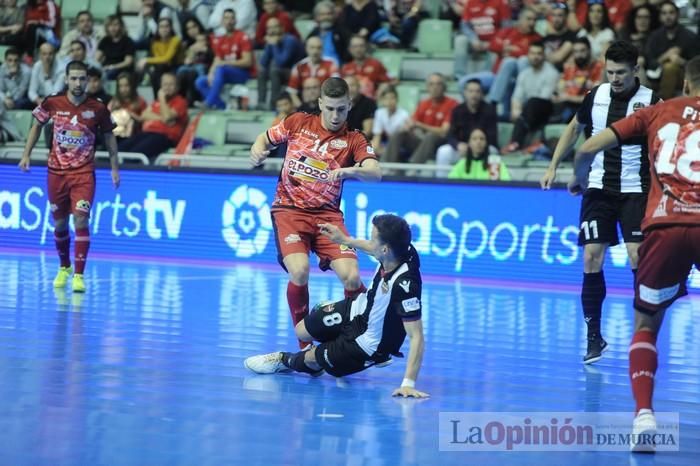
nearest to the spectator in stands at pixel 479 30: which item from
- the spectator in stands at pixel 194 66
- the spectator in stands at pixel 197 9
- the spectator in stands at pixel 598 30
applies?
the spectator in stands at pixel 598 30

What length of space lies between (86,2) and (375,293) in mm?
16258

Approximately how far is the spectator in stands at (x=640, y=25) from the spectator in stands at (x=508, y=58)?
4.44 ft

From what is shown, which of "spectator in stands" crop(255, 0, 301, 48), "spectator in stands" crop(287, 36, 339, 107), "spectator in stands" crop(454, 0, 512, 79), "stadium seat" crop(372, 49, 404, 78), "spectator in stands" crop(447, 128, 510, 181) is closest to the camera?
"spectator in stands" crop(447, 128, 510, 181)

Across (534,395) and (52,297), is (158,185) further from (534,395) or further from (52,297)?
(534,395)

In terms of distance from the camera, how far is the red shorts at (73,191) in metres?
11.7

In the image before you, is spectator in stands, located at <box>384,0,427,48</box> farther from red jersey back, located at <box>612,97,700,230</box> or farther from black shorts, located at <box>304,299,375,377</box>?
red jersey back, located at <box>612,97,700,230</box>

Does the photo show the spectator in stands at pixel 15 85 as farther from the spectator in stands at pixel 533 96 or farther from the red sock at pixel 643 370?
the red sock at pixel 643 370

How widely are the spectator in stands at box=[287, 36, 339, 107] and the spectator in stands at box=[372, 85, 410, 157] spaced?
111 centimetres

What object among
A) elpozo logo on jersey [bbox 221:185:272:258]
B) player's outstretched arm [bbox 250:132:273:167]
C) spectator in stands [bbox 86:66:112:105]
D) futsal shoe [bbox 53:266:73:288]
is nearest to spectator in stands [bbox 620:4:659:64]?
elpozo logo on jersey [bbox 221:185:272:258]

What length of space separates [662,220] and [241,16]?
14.7 meters

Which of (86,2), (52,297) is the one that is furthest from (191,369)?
(86,2)

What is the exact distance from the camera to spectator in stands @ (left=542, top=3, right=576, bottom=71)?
1638 centimetres

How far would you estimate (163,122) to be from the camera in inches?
689

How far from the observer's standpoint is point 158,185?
15.7 m
